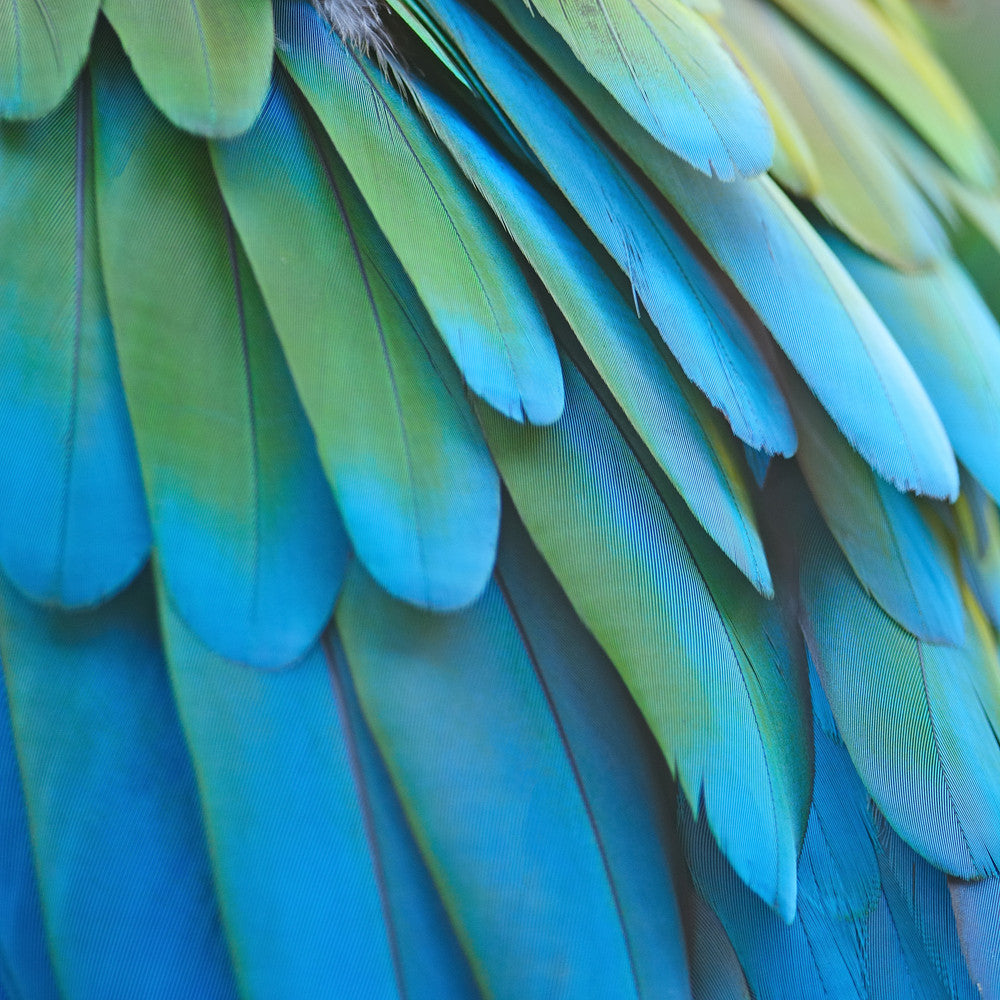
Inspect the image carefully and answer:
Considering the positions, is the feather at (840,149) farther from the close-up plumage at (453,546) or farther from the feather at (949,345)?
the close-up plumage at (453,546)

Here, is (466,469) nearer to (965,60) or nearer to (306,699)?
(306,699)

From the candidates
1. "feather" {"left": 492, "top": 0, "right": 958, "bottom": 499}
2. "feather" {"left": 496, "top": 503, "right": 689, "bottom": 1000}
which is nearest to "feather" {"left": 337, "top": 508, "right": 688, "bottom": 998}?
"feather" {"left": 496, "top": 503, "right": 689, "bottom": 1000}

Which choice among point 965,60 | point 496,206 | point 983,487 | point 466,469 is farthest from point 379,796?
point 965,60

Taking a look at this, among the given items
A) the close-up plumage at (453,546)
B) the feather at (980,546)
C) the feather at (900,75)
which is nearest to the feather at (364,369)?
the close-up plumage at (453,546)

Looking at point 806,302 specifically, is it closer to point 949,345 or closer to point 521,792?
point 949,345

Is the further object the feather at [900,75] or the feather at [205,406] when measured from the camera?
the feather at [900,75]

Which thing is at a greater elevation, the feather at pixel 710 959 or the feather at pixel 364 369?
the feather at pixel 364 369
